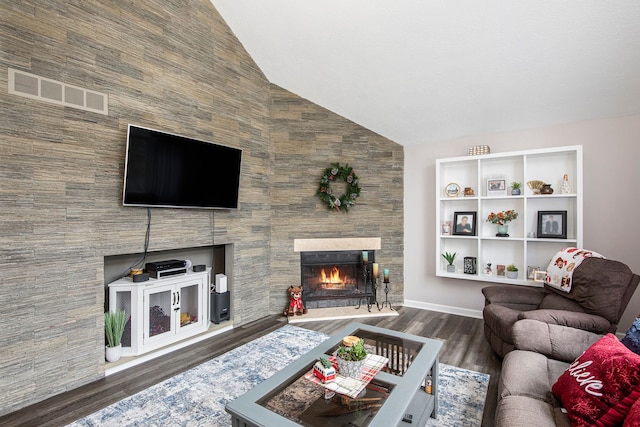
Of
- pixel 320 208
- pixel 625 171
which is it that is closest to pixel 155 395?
pixel 320 208

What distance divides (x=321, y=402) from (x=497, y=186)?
3413 millimetres

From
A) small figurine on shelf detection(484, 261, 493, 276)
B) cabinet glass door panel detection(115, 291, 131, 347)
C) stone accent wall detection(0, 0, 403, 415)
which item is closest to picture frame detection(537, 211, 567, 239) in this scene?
small figurine on shelf detection(484, 261, 493, 276)

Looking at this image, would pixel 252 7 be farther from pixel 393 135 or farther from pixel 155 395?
pixel 155 395

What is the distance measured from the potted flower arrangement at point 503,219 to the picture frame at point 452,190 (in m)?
0.50

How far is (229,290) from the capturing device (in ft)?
12.2

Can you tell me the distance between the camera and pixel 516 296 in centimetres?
307

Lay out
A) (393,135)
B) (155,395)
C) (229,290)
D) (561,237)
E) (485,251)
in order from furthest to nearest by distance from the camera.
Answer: (393,135), (485,251), (229,290), (561,237), (155,395)

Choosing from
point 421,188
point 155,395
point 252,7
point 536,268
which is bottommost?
point 155,395

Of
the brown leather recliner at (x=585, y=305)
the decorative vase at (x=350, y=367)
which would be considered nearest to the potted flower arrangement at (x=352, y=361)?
the decorative vase at (x=350, y=367)

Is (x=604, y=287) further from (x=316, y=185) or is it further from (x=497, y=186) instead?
(x=316, y=185)

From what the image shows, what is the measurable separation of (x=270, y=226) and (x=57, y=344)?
2.36 meters

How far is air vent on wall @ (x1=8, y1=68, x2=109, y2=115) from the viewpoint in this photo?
215 centimetres

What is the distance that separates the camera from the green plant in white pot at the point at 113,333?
8.66 ft

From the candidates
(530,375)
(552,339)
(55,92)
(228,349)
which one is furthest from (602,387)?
(55,92)
